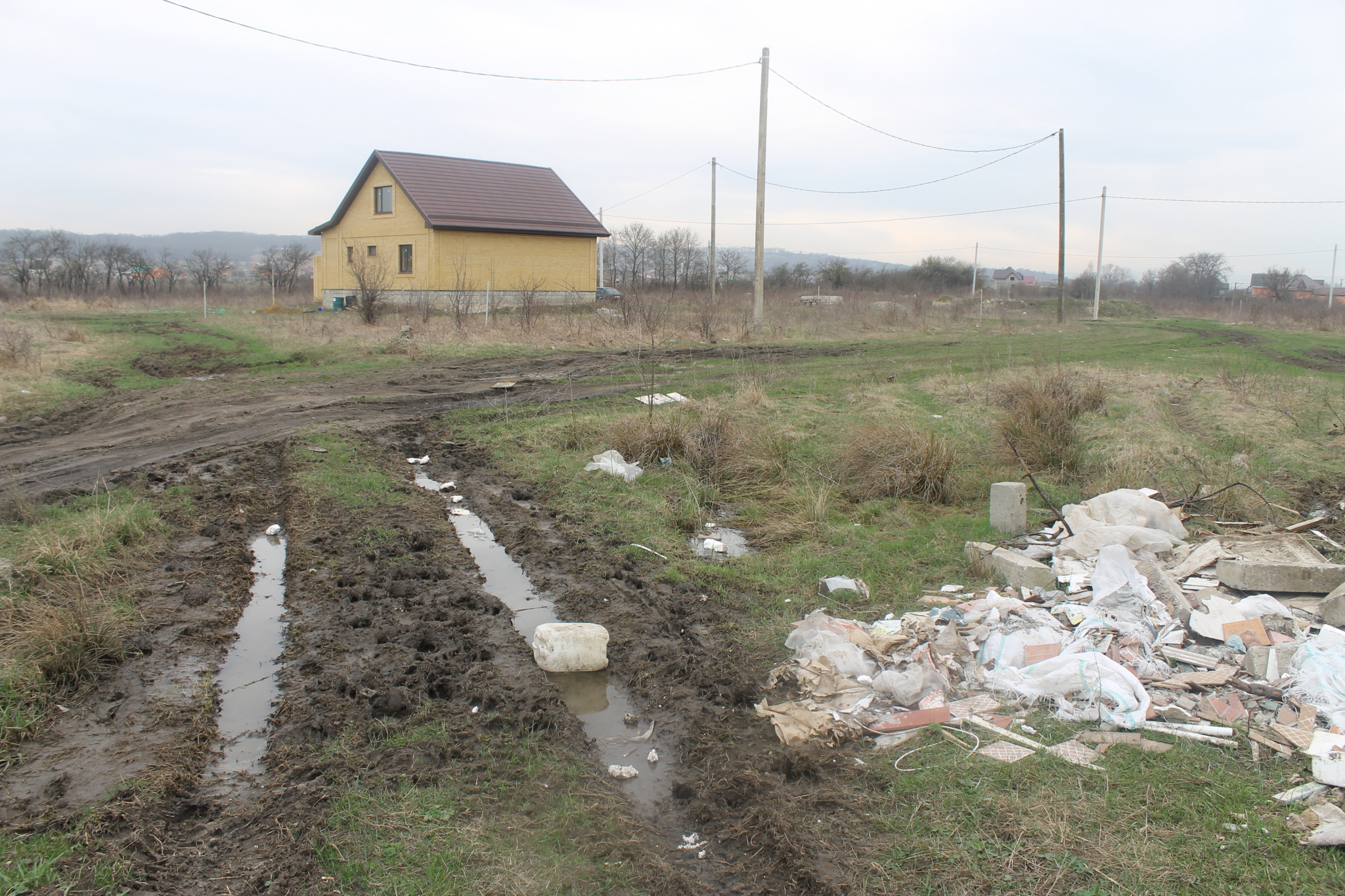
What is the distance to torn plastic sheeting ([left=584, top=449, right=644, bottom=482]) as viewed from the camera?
8.32m

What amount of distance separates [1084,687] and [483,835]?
2.90 metres

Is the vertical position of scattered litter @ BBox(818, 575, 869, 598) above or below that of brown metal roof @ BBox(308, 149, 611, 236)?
below

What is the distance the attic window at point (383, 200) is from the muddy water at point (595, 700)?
29.1 metres

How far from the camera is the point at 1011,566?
18.3ft

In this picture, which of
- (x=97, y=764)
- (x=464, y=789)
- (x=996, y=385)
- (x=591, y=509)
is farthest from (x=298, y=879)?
(x=996, y=385)

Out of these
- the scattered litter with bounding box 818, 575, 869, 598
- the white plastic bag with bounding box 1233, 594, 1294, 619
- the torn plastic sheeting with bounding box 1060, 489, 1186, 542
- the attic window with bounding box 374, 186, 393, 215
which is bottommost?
the scattered litter with bounding box 818, 575, 869, 598

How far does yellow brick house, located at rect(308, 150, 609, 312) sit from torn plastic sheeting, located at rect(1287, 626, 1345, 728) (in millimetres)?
27275

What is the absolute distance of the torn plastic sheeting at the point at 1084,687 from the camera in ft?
12.5

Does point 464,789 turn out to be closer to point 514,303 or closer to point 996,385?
point 996,385

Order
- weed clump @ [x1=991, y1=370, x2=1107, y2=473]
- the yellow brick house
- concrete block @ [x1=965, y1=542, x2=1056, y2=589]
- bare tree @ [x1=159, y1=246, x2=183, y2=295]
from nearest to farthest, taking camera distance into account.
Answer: concrete block @ [x1=965, y1=542, x2=1056, y2=589]
weed clump @ [x1=991, y1=370, x2=1107, y2=473]
the yellow brick house
bare tree @ [x1=159, y1=246, x2=183, y2=295]

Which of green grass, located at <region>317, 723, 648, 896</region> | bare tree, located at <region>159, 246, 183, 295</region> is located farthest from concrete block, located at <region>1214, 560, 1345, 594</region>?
bare tree, located at <region>159, 246, 183, 295</region>

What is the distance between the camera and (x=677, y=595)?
5.52 metres

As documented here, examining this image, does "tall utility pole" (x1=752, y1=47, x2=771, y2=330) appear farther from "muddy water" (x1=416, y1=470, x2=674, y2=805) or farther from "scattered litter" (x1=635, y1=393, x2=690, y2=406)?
"muddy water" (x1=416, y1=470, x2=674, y2=805)

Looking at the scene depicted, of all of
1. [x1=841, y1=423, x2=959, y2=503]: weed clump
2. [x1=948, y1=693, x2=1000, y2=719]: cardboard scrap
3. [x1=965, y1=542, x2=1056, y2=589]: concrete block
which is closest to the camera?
[x1=948, y1=693, x2=1000, y2=719]: cardboard scrap
